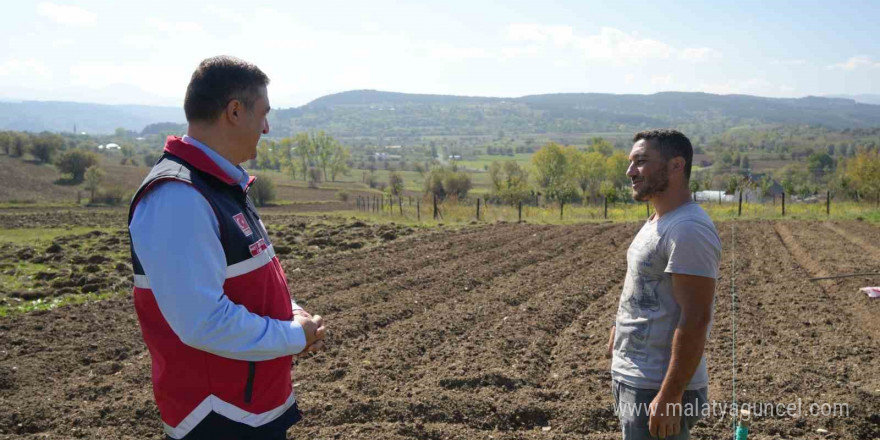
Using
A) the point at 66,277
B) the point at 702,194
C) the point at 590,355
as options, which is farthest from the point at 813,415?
the point at 702,194

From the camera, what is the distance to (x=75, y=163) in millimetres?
57812

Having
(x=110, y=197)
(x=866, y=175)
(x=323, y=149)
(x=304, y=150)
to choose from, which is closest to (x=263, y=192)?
(x=110, y=197)

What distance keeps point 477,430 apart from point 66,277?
1068 cm

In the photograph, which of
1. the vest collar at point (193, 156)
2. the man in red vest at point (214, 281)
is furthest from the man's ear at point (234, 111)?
the vest collar at point (193, 156)

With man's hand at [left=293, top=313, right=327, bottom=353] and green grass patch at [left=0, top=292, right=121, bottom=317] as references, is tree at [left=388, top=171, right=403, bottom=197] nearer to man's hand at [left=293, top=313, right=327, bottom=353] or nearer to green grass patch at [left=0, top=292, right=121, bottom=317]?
green grass patch at [left=0, top=292, right=121, bottom=317]

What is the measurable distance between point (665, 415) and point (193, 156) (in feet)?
6.79

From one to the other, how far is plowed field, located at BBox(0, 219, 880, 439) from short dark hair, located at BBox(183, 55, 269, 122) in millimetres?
3447

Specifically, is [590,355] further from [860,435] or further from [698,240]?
[698,240]

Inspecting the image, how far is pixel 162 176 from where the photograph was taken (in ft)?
6.25

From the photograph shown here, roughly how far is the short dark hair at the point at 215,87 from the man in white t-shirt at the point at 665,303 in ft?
5.96

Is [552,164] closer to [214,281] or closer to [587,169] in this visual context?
[587,169]

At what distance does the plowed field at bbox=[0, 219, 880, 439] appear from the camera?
204 inches

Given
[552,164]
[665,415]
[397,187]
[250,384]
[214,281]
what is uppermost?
[214,281]

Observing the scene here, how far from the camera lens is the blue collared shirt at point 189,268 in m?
1.85
